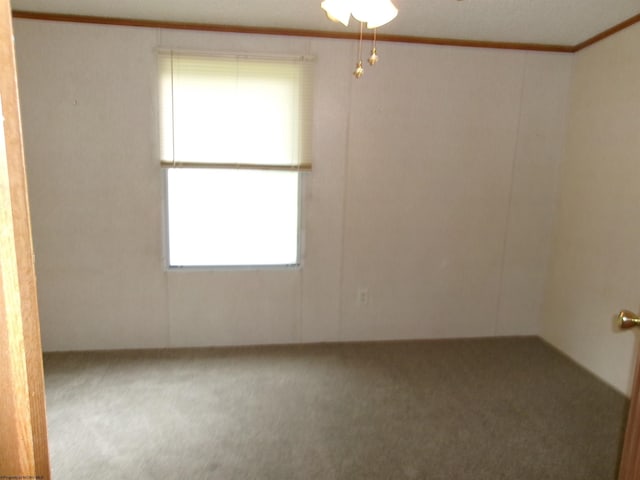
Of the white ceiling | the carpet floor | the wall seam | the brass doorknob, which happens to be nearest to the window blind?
the white ceiling

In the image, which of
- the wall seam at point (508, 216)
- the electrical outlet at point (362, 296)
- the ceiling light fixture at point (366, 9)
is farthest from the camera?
the electrical outlet at point (362, 296)

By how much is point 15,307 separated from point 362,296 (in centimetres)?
271

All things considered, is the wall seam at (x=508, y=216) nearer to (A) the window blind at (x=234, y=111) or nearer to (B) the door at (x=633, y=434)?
(A) the window blind at (x=234, y=111)

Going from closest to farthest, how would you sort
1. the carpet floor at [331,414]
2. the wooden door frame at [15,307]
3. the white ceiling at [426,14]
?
the wooden door frame at [15,307] → the carpet floor at [331,414] → the white ceiling at [426,14]

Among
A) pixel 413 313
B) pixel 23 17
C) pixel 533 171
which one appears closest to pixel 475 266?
pixel 413 313

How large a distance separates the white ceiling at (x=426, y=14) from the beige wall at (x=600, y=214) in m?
0.29

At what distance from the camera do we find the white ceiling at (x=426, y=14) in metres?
2.32

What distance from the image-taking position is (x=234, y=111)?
2.75m

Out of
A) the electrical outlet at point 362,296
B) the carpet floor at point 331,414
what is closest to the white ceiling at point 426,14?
the electrical outlet at point 362,296

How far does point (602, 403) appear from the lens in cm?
246

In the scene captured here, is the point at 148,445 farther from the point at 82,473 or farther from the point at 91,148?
the point at 91,148

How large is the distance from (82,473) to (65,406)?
605mm

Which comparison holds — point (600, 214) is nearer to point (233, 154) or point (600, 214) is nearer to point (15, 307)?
point (233, 154)

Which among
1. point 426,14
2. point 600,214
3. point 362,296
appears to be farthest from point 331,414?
point 426,14
